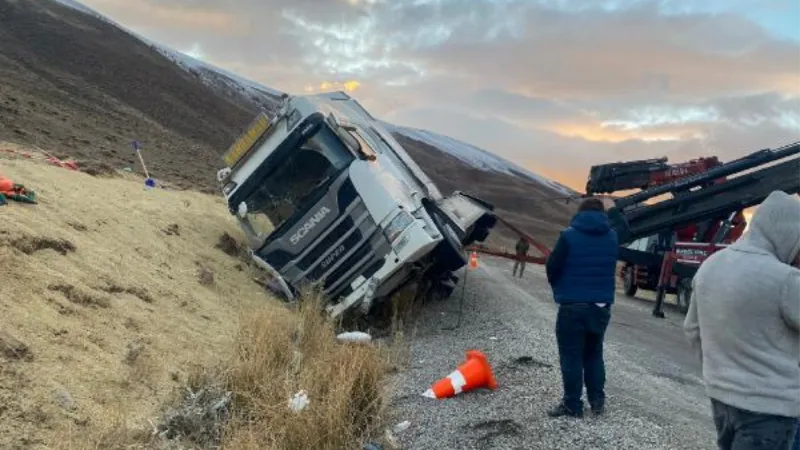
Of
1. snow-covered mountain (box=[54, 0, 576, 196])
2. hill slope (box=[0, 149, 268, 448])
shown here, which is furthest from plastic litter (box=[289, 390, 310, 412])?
snow-covered mountain (box=[54, 0, 576, 196])

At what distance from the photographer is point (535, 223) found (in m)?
56.6

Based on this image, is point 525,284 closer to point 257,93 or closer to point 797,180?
point 797,180

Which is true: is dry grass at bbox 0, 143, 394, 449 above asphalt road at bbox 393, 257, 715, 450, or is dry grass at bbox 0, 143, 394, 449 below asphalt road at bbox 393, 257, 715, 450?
below

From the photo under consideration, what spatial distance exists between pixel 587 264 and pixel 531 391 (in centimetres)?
146

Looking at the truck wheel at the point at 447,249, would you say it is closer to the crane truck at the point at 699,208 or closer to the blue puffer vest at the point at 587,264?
the blue puffer vest at the point at 587,264

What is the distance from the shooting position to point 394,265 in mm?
9102

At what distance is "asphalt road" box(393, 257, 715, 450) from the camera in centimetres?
531

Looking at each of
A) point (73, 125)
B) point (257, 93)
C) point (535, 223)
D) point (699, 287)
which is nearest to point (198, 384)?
point (699, 287)

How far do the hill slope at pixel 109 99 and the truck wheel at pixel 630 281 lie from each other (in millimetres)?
11952

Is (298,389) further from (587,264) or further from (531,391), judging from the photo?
(587,264)

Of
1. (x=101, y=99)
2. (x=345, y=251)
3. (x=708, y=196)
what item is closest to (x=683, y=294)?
(x=708, y=196)

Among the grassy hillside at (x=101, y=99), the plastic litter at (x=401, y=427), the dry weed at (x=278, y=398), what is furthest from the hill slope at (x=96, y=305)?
the grassy hillside at (x=101, y=99)

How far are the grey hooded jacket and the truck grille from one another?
20.0 ft

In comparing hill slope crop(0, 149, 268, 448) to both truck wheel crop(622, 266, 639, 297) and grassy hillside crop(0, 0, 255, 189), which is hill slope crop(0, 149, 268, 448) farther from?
truck wheel crop(622, 266, 639, 297)
